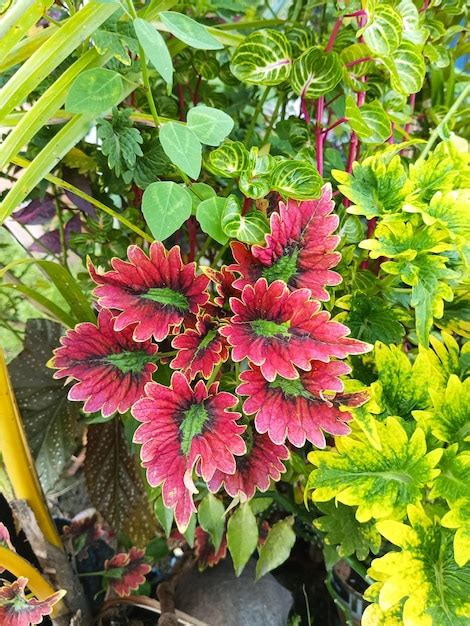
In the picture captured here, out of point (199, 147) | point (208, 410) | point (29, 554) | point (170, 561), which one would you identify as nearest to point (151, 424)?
point (208, 410)

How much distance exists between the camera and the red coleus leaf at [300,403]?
465 mm

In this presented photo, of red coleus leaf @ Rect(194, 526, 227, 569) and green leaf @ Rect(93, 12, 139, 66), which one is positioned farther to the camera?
red coleus leaf @ Rect(194, 526, 227, 569)

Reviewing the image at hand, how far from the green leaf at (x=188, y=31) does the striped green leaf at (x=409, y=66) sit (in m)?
0.19

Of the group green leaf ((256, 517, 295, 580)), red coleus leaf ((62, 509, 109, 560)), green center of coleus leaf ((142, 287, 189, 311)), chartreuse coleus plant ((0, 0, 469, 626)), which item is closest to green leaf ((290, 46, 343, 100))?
chartreuse coleus plant ((0, 0, 469, 626))

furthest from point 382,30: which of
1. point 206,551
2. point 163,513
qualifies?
point 206,551

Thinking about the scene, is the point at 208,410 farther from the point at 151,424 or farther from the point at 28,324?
the point at 28,324

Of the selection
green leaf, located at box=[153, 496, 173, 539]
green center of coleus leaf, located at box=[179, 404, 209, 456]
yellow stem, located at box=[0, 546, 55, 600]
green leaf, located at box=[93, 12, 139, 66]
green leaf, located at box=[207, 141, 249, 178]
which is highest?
green leaf, located at box=[93, 12, 139, 66]

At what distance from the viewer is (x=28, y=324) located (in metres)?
0.68

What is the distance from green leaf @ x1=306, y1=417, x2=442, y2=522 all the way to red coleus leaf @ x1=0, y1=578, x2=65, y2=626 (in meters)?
0.25

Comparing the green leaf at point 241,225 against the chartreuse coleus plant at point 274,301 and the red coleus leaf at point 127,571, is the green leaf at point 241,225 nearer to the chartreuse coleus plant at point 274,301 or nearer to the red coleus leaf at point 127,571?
the chartreuse coleus plant at point 274,301

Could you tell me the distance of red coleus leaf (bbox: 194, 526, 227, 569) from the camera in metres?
0.76

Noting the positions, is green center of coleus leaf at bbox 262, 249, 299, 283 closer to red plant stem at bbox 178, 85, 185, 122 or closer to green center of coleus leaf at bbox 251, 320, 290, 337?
green center of coleus leaf at bbox 251, 320, 290, 337

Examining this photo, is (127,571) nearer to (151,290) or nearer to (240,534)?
(240,534)

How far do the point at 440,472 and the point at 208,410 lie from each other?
208 millimetres
